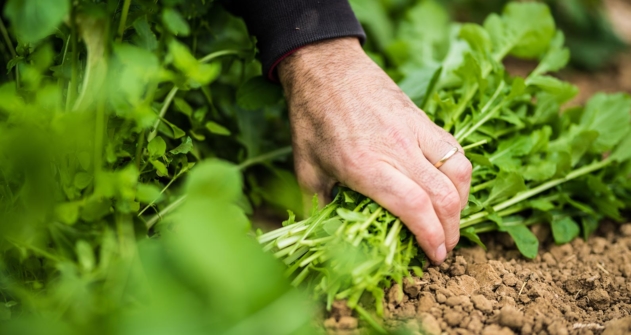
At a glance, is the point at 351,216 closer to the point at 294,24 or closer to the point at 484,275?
the point at 484,275

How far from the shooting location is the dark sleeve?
4.30ft

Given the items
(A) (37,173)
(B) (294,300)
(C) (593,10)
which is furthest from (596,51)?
(A) (37,173)

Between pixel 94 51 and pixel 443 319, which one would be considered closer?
pixel 94 51

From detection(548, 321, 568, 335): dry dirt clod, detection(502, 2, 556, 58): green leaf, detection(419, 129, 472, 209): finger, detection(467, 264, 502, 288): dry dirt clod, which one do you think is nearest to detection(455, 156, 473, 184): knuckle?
detection(419, 129, 472, 209): finger

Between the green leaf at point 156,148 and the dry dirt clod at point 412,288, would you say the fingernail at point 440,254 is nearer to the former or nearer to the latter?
the dry dirt clod at point 412,288

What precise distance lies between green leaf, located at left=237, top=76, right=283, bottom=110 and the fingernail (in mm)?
586

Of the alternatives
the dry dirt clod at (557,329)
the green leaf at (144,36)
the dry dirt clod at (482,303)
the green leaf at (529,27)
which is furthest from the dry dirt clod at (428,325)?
the green leaf at (529,27)

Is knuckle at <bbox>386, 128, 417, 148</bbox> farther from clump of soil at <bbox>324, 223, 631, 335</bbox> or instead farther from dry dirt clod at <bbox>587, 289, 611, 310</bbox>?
dry dirt clod at <bbox>587, 289, 611, 310</bbox>

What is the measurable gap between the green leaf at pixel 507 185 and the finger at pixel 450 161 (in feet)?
0.55

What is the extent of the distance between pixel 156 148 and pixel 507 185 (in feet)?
2.65

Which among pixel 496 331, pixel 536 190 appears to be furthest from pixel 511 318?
pixel 536 190

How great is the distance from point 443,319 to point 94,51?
0.80 meters

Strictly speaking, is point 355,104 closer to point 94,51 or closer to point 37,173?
point 94,51

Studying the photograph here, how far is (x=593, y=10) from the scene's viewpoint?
9.26 ft
